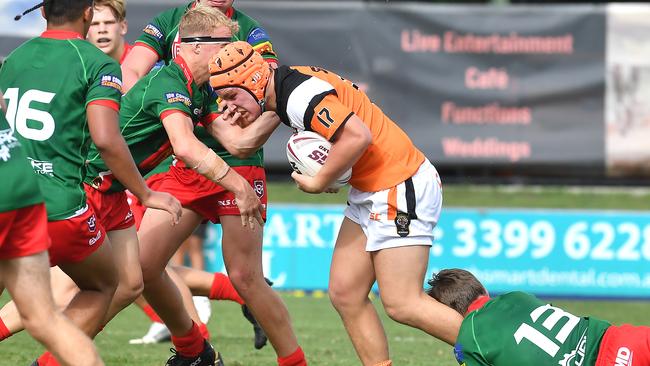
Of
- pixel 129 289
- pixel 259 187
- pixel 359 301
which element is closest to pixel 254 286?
pixel 259 187

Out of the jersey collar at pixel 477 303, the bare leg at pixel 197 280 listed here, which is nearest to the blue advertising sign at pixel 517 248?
the bare leg at pixel 197 280

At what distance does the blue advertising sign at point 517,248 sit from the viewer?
1285 centimetres

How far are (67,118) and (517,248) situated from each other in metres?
8.07

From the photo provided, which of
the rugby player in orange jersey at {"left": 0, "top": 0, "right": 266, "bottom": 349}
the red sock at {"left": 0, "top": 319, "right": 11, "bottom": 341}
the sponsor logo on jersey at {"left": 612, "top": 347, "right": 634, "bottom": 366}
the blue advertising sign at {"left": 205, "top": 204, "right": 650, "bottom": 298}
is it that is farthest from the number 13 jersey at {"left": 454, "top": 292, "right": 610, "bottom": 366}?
the blue advertising sign at {"left": 205, "top": 204, "right": 650, "bottom": 298}

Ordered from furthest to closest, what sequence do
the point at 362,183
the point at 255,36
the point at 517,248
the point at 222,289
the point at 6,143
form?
the point at 517,248
the point at 222,289
the point at 255,36
the point at 362,183
the point at 6,143

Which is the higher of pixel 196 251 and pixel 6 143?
pixel 6 143

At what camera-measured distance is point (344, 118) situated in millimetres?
5879

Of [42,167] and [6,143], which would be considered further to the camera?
[42,167]

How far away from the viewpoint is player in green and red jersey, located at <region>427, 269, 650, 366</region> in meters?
5.48

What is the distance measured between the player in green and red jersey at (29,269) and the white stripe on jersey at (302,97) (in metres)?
1.47

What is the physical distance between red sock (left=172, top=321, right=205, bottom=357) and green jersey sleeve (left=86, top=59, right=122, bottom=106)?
1.81 meters

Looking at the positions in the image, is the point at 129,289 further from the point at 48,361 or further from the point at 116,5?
the point at 116,5

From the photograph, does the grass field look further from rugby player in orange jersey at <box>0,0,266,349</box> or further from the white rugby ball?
the white rugby ball

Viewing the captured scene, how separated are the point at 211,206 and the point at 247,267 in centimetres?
43
